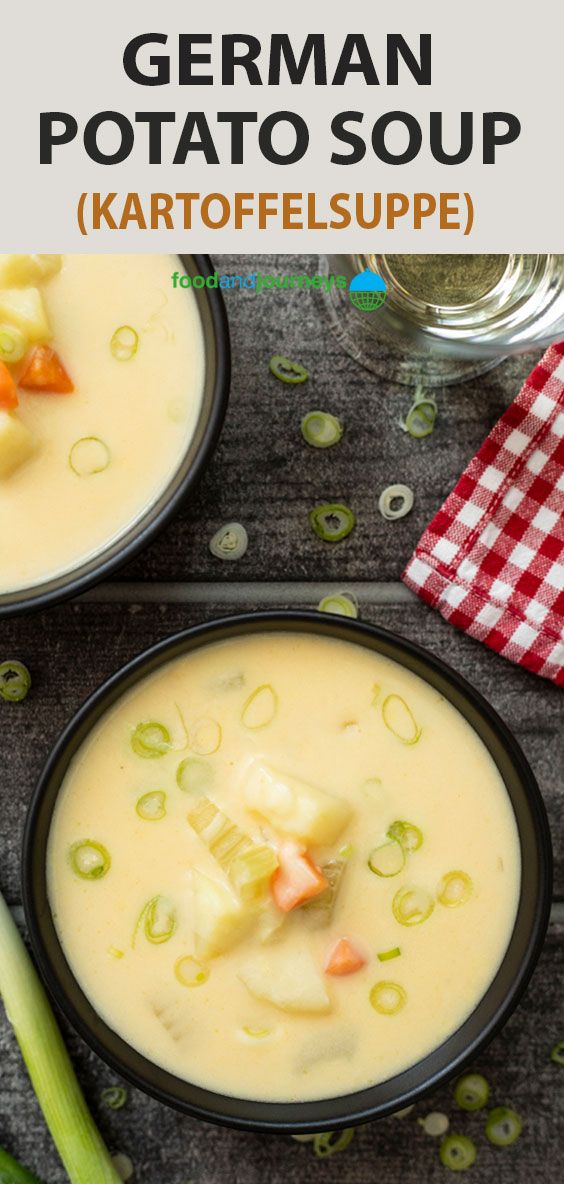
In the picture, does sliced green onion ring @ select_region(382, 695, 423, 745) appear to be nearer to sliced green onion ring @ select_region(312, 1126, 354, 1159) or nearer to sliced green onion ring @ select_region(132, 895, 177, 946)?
sliced green onion ring @ select_region(132, 895, 177, 946)

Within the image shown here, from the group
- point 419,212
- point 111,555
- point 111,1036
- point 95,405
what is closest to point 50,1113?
point 111,1036

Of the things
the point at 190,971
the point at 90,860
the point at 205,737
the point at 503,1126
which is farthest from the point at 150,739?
the point at 503,1126

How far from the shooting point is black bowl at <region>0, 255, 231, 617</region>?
1.60 metres

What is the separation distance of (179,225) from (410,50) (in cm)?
46

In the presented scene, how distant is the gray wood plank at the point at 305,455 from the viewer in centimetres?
185

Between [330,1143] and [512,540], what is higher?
[512,540]

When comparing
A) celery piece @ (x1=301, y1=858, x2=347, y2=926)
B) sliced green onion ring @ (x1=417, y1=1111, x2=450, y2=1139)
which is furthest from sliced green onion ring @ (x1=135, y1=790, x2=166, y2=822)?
sliced green onion ring @ (x1=417, y1=1111, x2=450, y2=1139)

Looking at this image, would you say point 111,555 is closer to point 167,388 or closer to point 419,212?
point 167,388

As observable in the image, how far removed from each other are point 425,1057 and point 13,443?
3.36 feet

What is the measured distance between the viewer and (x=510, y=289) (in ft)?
6.03

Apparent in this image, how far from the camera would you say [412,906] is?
159 centimetres

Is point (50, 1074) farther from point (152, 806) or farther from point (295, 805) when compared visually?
point (295, 805)

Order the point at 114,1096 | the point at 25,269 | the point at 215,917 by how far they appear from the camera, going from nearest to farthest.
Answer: the point at 215,917
the point at 25,269
the point at 114,1096

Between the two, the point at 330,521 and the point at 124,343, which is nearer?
the point at 124,343
